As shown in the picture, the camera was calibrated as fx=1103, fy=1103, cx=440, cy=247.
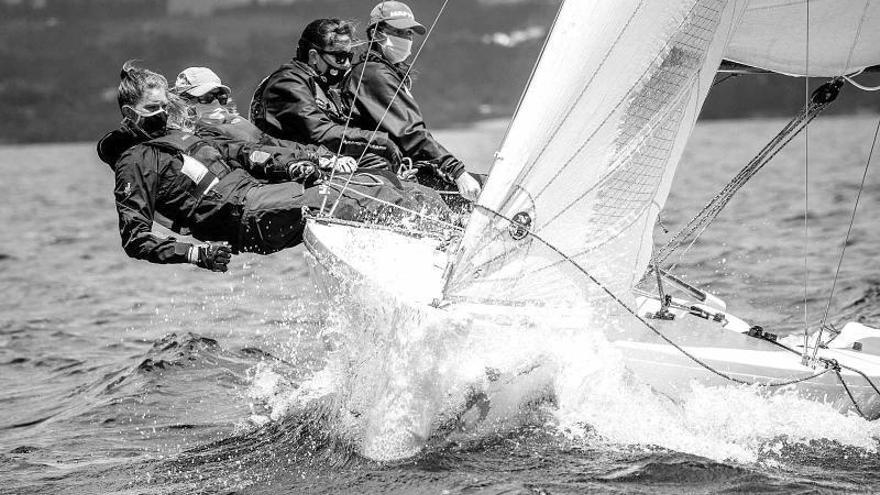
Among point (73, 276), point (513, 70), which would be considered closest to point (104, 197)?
point (73, 276)

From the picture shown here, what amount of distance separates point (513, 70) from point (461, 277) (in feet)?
419

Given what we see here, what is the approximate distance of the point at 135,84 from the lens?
19.7 ft

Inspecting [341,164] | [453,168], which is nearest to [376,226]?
[341,164]

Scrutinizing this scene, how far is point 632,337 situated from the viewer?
6.00 m

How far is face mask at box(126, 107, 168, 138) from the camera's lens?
20.0 feet

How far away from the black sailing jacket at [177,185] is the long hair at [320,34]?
0.81 m

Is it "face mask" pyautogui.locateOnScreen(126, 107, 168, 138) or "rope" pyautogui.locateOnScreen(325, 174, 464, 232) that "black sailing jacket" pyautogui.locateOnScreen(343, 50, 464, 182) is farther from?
"face mask" pyautogui.locateOnScreen(126, 107, 168, 138)

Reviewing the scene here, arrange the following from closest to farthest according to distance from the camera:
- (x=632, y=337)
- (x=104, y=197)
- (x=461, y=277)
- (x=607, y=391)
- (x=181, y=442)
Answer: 1. (x=461, y=277)
2. (x=607, y=391)
3. (x=632, y=337)
4. (x=181, y=442)
5. (x=104, y=197)

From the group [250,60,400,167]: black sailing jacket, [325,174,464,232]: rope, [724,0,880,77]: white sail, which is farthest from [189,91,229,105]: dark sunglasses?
[724,0,880,77]: white sail

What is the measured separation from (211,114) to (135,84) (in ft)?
2.90

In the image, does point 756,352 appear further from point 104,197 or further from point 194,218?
point 104,197

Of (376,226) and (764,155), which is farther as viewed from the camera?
(764,155)

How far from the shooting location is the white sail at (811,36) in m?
6.54

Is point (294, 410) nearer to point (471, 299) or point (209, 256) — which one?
point (209, 256)
